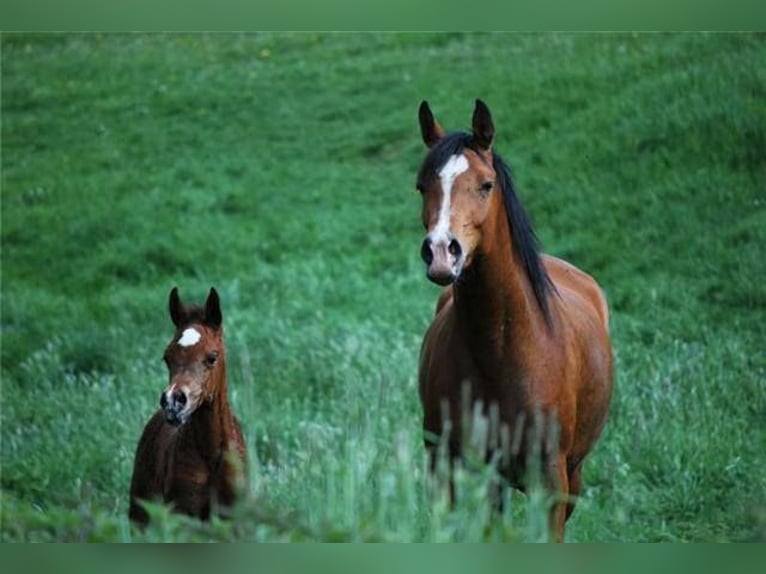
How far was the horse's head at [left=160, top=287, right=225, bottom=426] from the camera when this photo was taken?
5.32 meters

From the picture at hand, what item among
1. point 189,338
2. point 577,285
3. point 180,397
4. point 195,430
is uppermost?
point 577,285

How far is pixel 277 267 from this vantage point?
735cm

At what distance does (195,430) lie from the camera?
18.3 feet

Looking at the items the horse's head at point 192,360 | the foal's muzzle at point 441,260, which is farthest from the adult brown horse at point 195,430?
the foal's muzzle at point 441,260

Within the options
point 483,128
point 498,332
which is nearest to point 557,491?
point 498,332

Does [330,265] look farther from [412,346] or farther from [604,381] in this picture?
[604,381]

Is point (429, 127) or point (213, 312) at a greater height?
point (429, 127)

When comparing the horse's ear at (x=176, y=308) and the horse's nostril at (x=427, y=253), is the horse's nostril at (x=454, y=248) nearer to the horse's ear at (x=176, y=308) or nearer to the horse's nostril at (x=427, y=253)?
the horse's nostril at (x=427, y=253)

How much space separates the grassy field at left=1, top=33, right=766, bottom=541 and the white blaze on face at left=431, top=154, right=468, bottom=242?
100 cm

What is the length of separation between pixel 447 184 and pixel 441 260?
0.27 m

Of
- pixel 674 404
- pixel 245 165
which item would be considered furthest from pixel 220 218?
pixel 674 404

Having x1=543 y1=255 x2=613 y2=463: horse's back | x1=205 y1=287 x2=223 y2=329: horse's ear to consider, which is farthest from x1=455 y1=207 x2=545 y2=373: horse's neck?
x1=205 y1=287 x2=223 y2=329: horse's ear

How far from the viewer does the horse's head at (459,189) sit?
497 cm

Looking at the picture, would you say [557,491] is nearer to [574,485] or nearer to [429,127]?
[574,485]
